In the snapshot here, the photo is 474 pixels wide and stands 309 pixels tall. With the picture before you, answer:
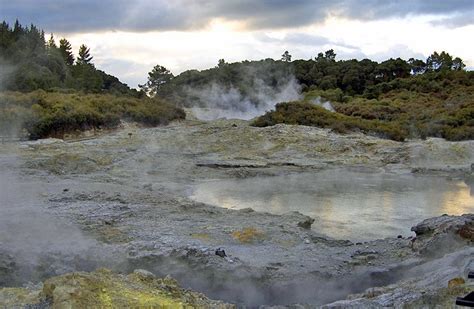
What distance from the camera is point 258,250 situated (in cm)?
835

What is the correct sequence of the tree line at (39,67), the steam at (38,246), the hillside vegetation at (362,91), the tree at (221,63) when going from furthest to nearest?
the tree at (221,63), the tree line at (39,67), the hillside vegetation at (362,91), the steam at (38,246)

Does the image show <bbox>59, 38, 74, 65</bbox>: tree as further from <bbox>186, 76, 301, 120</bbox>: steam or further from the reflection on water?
the reflection on water

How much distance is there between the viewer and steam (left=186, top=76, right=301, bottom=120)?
3894 centimetres

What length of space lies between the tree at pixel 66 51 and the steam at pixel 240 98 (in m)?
12.0

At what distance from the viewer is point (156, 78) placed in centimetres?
5181

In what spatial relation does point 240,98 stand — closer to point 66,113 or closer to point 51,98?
point 51,98

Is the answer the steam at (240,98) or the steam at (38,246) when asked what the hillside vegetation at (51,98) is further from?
the steam at (38,246)

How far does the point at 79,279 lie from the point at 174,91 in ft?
136

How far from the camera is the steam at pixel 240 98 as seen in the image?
3894 centimetres

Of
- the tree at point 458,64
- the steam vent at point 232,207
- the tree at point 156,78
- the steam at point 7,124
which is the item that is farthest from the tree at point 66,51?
the tree at point 458,64

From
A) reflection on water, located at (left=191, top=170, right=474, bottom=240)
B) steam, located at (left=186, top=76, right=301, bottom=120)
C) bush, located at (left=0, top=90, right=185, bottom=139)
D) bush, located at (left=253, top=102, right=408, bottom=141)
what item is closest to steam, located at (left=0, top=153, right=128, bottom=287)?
reflection on water, located at (left=191, top=170, right=474, bottom=240)

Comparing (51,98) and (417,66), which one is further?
(417,66)

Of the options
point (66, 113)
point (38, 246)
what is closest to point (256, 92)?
point (66, 113)

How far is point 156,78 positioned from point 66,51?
800 centimetres
